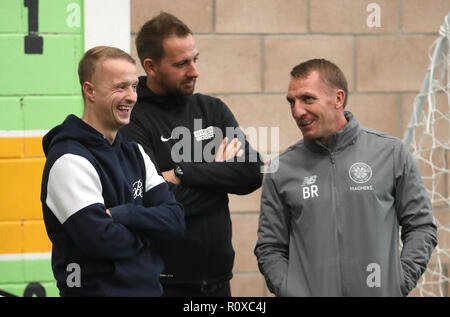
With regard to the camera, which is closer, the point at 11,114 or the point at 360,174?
the point at 360,174

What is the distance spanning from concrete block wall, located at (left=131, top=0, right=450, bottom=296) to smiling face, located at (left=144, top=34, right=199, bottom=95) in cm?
96

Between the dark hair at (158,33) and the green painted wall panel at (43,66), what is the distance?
0.95 meters

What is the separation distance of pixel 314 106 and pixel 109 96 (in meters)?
0.68

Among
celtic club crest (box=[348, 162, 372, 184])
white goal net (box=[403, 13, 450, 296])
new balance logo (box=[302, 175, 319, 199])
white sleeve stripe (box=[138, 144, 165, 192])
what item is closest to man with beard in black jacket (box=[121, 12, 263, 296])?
white sleeve stripe (box=[138, 144, 165, 192])

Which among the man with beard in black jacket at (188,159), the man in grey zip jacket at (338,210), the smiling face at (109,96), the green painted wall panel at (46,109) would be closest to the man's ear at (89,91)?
the smiling face at (109,96)

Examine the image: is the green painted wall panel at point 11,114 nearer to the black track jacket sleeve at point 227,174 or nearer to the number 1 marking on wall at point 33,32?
the number 1 marking on wall at point 33,32

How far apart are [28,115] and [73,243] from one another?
158cm

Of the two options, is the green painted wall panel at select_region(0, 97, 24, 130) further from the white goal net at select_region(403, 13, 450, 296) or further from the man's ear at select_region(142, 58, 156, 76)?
the white goal net at select_region(403, 13, 450, 296)

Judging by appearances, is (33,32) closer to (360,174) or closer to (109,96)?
(109,96)

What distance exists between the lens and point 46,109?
3.40 m

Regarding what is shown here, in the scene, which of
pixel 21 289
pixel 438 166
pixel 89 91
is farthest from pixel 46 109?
pixel 438 166

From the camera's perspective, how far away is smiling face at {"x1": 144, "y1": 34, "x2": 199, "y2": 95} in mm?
2518

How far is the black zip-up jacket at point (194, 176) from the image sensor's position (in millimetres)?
2465
